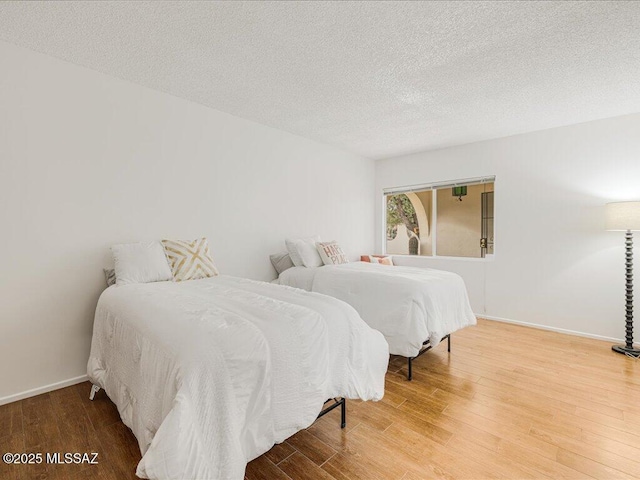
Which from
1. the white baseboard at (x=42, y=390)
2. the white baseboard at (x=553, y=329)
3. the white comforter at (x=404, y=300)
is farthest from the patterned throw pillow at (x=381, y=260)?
the white baseboard at (x=42, y=390)

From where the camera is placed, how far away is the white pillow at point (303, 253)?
3.66m

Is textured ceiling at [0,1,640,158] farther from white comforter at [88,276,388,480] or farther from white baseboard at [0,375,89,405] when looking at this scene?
white baseboard at [0,375,89,405]

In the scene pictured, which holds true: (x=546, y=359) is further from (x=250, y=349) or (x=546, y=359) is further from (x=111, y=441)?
(x=111, y=441)

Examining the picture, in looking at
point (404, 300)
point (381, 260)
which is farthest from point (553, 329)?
point (404, 300)

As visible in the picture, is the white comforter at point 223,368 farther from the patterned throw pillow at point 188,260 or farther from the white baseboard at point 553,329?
the white baseboard at point 553,329

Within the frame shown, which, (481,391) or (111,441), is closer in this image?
(111,441)

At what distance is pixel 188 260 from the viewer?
2.67 metres

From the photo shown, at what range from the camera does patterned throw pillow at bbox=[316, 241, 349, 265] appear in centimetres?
372

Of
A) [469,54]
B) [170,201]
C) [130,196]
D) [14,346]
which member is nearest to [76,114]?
[130,196]

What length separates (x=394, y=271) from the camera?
129 inches

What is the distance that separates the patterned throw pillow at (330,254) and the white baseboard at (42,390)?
2446 mm

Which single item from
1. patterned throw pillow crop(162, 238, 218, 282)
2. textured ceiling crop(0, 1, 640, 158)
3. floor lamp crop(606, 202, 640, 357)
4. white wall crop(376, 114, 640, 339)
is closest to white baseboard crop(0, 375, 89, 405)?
patterned throw pillow crop(162, 238, 218, 282)

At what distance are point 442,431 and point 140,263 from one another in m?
2.39

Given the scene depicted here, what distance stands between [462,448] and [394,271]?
5.80 ft
